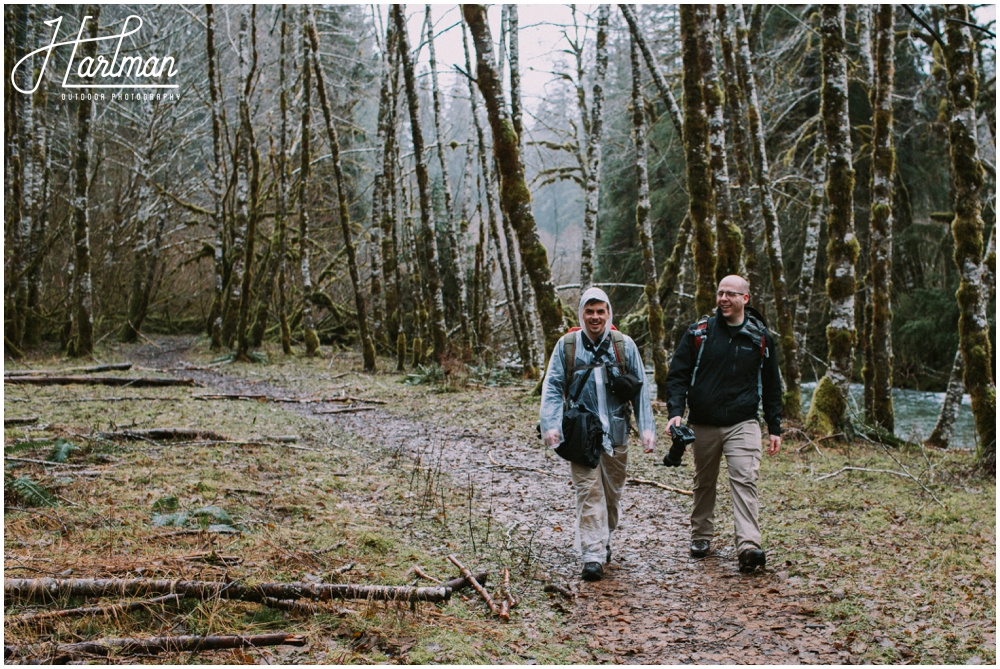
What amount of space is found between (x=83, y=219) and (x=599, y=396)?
1483 cm

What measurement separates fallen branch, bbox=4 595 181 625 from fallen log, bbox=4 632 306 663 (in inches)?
8.3

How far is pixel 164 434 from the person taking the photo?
346 inches

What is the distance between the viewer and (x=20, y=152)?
55.6 feet

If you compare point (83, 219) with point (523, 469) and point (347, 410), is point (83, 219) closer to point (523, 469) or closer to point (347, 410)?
point (347, 410)

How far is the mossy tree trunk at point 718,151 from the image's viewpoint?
10984 millimetres

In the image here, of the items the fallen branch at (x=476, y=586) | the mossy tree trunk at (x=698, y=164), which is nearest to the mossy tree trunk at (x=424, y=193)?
the mossy tree trunk at (x=698, y=164)

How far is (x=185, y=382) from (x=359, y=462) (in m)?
6.75

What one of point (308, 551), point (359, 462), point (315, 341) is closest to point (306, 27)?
point (315, 341)

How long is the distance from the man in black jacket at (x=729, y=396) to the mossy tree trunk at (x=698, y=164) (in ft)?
17.3

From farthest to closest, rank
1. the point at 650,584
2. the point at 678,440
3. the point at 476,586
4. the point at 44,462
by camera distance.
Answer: the point at 44,462
the point at 678,440
the point at 650,584
the point at 476,586

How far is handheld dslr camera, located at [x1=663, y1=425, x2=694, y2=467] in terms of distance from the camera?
5.73 metres

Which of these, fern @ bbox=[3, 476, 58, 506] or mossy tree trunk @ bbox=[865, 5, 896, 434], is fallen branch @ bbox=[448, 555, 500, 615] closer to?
fern @ bbox=[3, 476, 58, 506]

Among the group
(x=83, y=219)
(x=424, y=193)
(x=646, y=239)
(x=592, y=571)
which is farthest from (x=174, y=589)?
(x=83, y=219)

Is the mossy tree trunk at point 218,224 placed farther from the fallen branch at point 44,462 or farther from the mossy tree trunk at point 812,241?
the fallen branch at point 44,462
